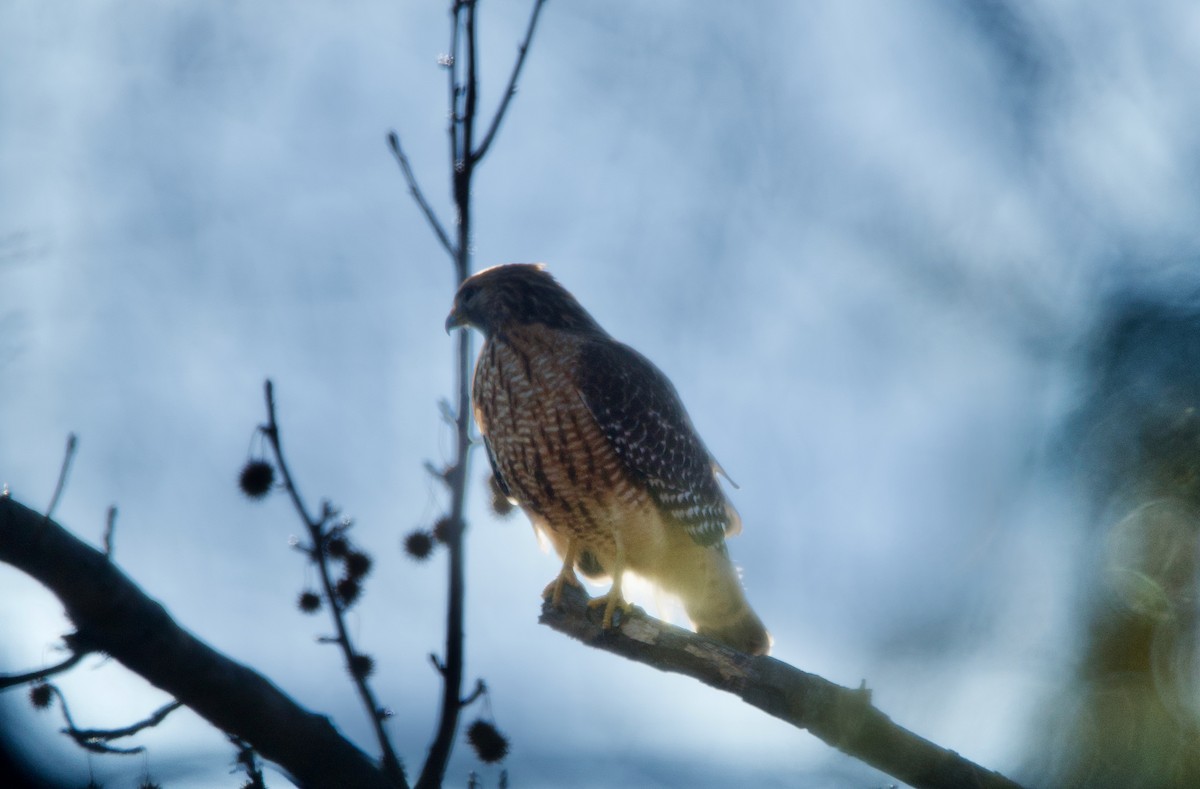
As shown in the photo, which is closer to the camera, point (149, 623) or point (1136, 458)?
point (149, 623)

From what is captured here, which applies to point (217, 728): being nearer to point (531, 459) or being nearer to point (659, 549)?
point (531, 459)

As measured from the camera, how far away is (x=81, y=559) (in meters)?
2.25

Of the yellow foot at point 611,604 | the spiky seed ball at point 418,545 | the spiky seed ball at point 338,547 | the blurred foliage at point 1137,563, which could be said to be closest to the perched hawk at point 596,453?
the yellow foot at point 611,604

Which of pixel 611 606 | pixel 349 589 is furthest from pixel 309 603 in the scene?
pixel 611 606

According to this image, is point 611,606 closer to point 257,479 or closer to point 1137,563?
point 257,479

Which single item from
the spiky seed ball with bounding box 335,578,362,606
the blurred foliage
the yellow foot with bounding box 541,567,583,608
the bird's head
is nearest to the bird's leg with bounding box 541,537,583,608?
the yellow foot with bounding box 541,567,583,608

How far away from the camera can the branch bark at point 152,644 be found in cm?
223

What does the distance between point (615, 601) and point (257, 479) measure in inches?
64.2

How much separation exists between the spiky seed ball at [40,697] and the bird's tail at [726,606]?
3050mm

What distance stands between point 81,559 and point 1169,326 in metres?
3.59

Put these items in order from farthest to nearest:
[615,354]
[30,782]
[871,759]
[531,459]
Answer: [615,354] < [531,459] < [871,759] < [30,782]

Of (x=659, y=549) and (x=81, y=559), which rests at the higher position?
(x=659, y=549)

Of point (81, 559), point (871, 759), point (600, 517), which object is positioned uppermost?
point (600, 517)

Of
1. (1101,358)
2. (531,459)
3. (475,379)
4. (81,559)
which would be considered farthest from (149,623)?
(1101,358)
